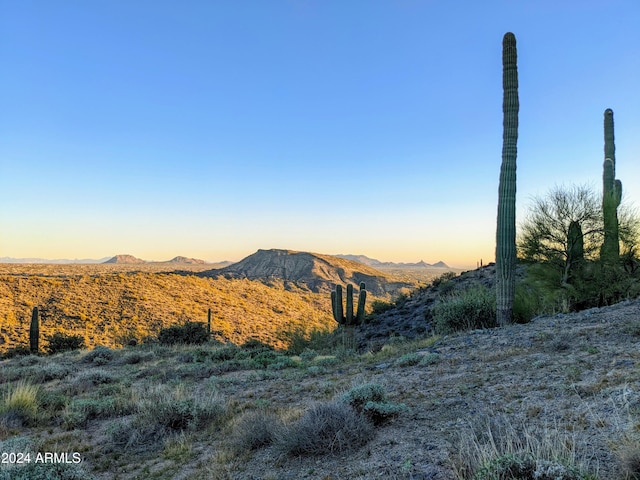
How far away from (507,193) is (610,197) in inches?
240

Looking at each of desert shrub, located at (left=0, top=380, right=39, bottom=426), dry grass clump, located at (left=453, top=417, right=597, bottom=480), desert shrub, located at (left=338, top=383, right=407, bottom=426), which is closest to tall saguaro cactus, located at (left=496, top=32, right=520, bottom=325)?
desert shrub, located at (left=338, top=383, right=407, bottom=426)

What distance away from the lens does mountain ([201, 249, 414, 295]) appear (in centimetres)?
7181

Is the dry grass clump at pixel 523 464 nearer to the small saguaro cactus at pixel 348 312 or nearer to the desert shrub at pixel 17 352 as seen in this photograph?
the small saguaro cactus at pixel 348 312

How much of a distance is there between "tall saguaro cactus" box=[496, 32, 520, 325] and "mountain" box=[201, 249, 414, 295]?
175 ft

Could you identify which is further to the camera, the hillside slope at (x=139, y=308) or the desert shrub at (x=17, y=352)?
the hillside slope at (x=139, y=308)

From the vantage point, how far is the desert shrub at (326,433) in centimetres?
441

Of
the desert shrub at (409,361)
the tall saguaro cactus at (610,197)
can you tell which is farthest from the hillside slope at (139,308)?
the desert shrub at (409,361)

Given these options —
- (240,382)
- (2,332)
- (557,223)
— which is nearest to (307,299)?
(2,332)

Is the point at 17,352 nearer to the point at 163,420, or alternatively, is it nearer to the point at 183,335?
the point at 183,335

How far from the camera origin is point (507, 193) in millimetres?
13070

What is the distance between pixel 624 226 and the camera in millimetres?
15734

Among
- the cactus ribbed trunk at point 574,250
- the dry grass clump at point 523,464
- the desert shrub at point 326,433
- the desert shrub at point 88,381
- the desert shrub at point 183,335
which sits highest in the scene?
the cactus ribbed trunk at point 574,250

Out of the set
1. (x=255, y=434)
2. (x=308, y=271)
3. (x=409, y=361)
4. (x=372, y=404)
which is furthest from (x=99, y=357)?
(x=308, y=271)

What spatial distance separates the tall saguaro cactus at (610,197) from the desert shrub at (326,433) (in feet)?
45.4
